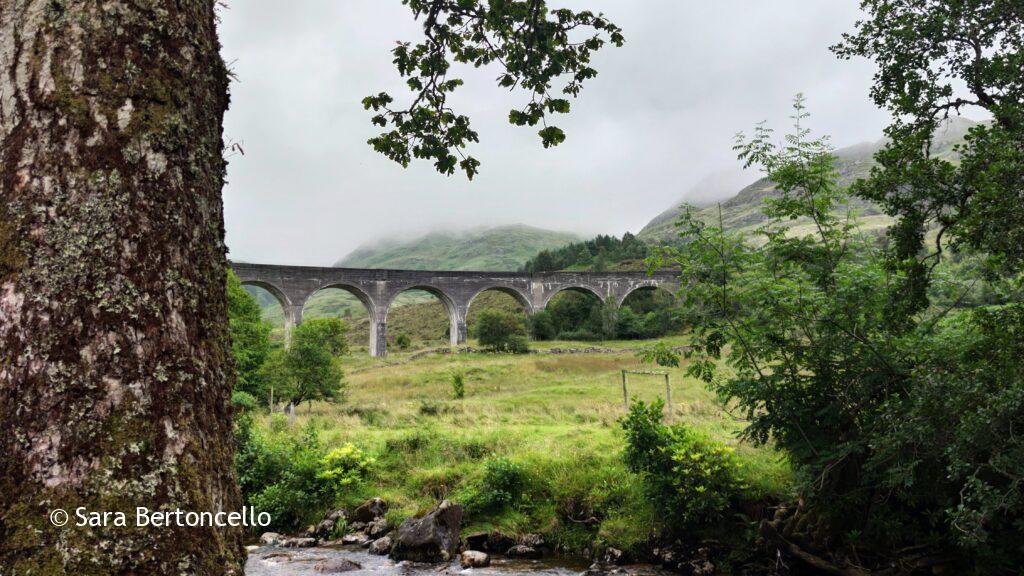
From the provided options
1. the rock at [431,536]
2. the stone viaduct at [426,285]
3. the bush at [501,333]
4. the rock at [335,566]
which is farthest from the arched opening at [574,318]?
the rock at [335,566]

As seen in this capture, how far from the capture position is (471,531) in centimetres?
900

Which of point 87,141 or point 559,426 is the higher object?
point 87,141

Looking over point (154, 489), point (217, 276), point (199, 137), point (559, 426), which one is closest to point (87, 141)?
point (199, 137)

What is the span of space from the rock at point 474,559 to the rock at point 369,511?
2239mm

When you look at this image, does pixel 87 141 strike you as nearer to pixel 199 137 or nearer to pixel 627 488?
pixel 199 137

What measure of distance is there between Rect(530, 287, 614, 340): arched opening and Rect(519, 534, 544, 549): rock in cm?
4311

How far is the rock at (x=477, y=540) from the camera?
8.77m

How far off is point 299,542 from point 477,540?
2.90 metres

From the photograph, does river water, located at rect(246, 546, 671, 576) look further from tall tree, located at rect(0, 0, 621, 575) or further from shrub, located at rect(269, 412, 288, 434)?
tall tree, located at rect(0, 0, 621, 575)

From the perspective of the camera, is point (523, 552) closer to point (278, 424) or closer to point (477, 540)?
point (477, 540)

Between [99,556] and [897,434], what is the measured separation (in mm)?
5293

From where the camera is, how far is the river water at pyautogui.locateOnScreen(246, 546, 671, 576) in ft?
25.2

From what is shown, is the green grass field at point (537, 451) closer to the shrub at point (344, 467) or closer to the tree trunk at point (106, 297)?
the shrub at point (344, 467)

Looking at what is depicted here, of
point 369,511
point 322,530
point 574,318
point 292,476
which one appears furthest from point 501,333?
point 322,530
